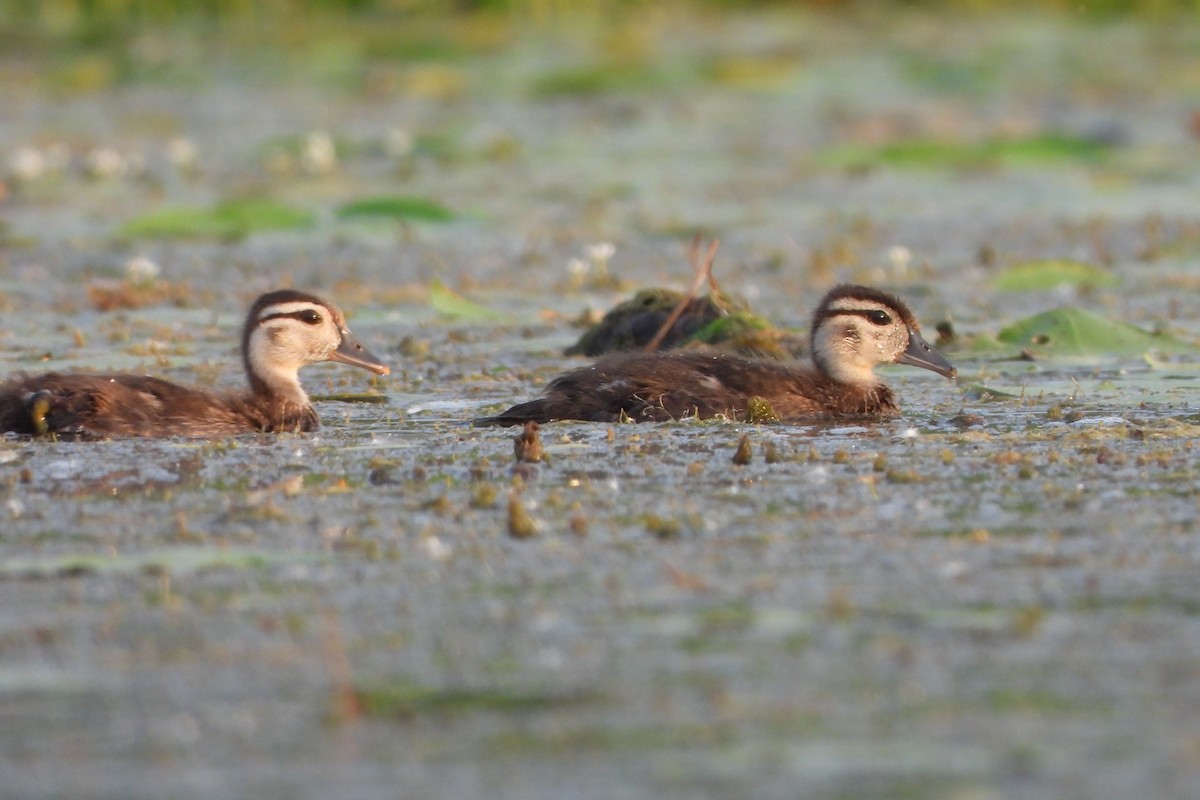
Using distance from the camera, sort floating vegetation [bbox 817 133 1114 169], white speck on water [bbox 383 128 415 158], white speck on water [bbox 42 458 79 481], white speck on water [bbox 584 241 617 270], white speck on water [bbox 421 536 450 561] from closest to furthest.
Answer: white speck on water [bbox 421 536 450 561]
white speck on water [bbox 42 458 79 481]
white speck on water [bbox 584 241 617 270]
floating vegetation [bbox 817 133 1114 169]
white speck on water [bbox 383 128 415 158]

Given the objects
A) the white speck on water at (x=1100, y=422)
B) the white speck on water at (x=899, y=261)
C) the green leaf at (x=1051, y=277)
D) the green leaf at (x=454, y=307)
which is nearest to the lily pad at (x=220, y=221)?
the green leaf at (x=454, y=307)

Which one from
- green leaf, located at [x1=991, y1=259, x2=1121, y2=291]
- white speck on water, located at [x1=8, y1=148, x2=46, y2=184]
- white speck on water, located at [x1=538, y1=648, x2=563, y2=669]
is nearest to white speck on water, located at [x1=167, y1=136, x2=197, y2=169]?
white speck on water, located at [x1=8, y1=148, x2=46, y2=184]

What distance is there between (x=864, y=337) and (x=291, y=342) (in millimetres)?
2612

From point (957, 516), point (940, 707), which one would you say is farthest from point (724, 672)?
point (957, 516)

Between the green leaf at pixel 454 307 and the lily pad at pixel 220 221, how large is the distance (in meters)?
3.55

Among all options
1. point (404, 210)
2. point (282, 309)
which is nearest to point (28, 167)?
point (404, 210)

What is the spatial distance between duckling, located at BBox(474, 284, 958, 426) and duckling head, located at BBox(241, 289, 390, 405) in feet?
3.97

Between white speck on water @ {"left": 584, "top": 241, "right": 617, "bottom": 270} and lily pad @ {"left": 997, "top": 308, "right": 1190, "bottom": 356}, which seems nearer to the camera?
lily pad @ {"left": 997, "top": 308, "right": 1190, "bottom": 356}

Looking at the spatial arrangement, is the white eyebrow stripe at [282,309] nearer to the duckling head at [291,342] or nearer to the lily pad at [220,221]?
the duckling head at [291,342]

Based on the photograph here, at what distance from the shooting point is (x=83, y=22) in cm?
3025

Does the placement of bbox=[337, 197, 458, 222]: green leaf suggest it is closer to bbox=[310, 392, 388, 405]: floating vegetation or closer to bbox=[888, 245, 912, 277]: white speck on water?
bbox=[888, 245, 912, 277]: white speck on water

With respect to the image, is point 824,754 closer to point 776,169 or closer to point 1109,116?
point 776,169

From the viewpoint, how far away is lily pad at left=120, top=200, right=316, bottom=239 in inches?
622

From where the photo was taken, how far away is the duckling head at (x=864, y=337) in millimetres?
10102
